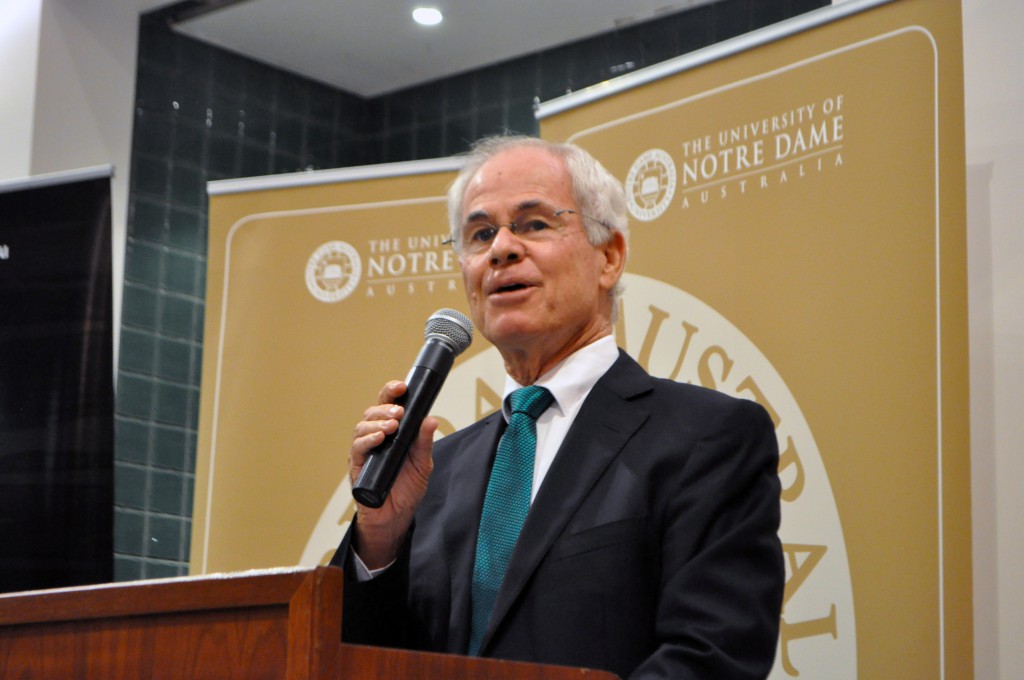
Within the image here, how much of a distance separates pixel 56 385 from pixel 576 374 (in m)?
1.74

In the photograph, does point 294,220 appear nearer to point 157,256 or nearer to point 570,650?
point 157,256

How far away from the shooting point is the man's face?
2059 millimetres

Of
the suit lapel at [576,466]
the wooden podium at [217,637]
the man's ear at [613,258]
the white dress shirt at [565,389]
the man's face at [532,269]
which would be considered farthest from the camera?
the man's ear at [613,258]

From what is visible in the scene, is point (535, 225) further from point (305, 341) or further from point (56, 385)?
point (305, 341)

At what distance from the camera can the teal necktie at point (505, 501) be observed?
1837 millimetres

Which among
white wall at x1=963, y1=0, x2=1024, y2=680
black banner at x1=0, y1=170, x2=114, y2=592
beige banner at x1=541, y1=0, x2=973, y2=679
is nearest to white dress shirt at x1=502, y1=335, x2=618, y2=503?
beige banner at x1=541, y1=0, x2=973, y2=679

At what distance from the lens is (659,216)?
10.4ft

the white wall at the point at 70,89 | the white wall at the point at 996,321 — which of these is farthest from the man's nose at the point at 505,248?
the white wall at the point at 70,89

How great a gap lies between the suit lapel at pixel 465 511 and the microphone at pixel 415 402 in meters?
0.24

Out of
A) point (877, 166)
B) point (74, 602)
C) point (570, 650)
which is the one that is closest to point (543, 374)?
point (570, 650)

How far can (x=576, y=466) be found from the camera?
1864 mm

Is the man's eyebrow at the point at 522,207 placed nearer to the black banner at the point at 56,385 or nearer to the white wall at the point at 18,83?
the black banner at the point at 56,385

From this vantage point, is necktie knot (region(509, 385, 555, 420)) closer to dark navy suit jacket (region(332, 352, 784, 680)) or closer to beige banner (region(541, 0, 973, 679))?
dark navy suit jacket (region(332, 352, 784, 680))

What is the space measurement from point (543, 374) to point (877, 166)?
1.06 metres
